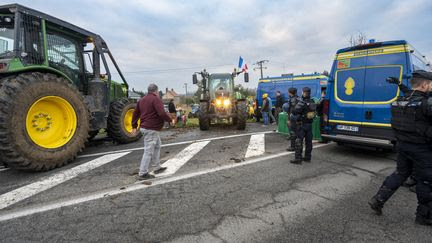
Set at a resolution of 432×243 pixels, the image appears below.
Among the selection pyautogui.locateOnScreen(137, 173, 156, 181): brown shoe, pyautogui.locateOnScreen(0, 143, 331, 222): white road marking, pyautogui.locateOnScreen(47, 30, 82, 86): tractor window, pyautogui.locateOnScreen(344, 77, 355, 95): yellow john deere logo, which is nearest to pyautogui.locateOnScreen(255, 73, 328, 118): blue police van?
pyautogui.locateOnScreen(344, 77, 355, 95): yellow john deere logo

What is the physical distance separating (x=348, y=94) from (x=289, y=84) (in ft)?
28.6

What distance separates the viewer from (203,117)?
31.8 ft

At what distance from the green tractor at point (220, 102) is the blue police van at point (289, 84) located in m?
3.54

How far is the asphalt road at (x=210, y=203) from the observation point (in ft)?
7.97

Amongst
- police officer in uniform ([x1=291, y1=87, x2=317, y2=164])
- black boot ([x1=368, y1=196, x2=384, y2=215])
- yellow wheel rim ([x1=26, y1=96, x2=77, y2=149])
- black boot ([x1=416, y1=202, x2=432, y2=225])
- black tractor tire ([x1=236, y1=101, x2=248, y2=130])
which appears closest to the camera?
black boot ([x1=416, y1=202, x2=432, y2=225])

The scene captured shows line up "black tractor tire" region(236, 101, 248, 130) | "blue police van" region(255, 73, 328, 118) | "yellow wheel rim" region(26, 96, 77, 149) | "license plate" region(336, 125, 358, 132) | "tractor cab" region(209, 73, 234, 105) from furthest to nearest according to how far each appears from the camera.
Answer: "blue police van" region(255, 73, 328, 118) → "tractor cab" region(209, 73, 234, 105) → "black tractor tire" region(236, 101, 248, 130) → "license plate" region(336, 125, 358, 132) → "yellow wheel rim" region(26, 96, 77, 149)

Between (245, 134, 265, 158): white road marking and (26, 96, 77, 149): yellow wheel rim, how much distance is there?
13.2 ft

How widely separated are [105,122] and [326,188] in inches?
217

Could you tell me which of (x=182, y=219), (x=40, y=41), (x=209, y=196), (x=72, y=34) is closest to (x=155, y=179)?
(x=209, y=196)

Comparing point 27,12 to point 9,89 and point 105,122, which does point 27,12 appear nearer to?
point 9,89

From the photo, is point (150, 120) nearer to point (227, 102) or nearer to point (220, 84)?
point (227, 102)

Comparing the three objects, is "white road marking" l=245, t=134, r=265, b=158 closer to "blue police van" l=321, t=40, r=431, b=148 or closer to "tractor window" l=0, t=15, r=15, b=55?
"blue police van" l=321, t=40, r=431, b=148

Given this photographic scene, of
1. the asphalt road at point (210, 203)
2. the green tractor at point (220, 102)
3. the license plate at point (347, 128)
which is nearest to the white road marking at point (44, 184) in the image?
the asphalt road at point (210, 203)

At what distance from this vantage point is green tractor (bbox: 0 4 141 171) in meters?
3.82
